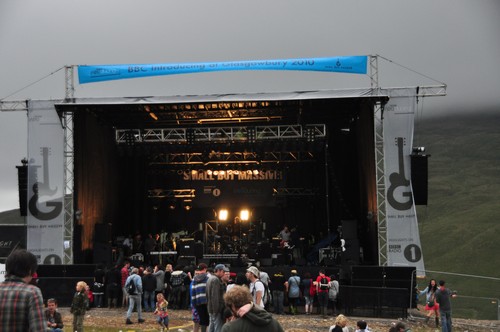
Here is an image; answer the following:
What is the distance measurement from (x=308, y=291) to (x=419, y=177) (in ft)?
16.0

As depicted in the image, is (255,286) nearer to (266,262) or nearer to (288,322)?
(288,322)

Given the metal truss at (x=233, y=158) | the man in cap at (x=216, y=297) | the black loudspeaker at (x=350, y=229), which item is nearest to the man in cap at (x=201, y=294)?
the man in cap at (x=216, y=297)

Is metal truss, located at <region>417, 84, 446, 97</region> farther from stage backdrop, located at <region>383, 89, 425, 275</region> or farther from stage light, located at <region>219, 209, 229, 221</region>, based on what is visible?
stage light, located at <region>219, 209, 229, 221</region>

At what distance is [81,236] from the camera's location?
21.4 metres

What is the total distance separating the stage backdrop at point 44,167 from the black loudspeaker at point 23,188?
22.0 inches

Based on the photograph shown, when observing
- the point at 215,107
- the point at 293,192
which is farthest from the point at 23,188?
the point at 293,192

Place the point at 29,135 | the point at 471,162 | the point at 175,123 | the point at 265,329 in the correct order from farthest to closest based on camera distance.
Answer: the point at 471,162 < the point at 175,123 < the point at 29,135 < the point at 265,329

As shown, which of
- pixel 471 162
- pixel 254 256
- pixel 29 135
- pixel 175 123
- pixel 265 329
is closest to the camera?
pixel 265 329

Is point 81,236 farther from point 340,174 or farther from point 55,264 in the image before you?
point 340,174

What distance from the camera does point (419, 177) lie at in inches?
790

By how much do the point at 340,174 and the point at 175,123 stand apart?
631cm

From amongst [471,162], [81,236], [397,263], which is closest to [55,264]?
[81,236]

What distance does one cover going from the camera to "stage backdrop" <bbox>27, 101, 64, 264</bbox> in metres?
20.6

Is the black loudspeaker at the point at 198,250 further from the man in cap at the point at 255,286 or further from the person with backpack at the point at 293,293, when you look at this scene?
the man in cap at the point at 255,286
